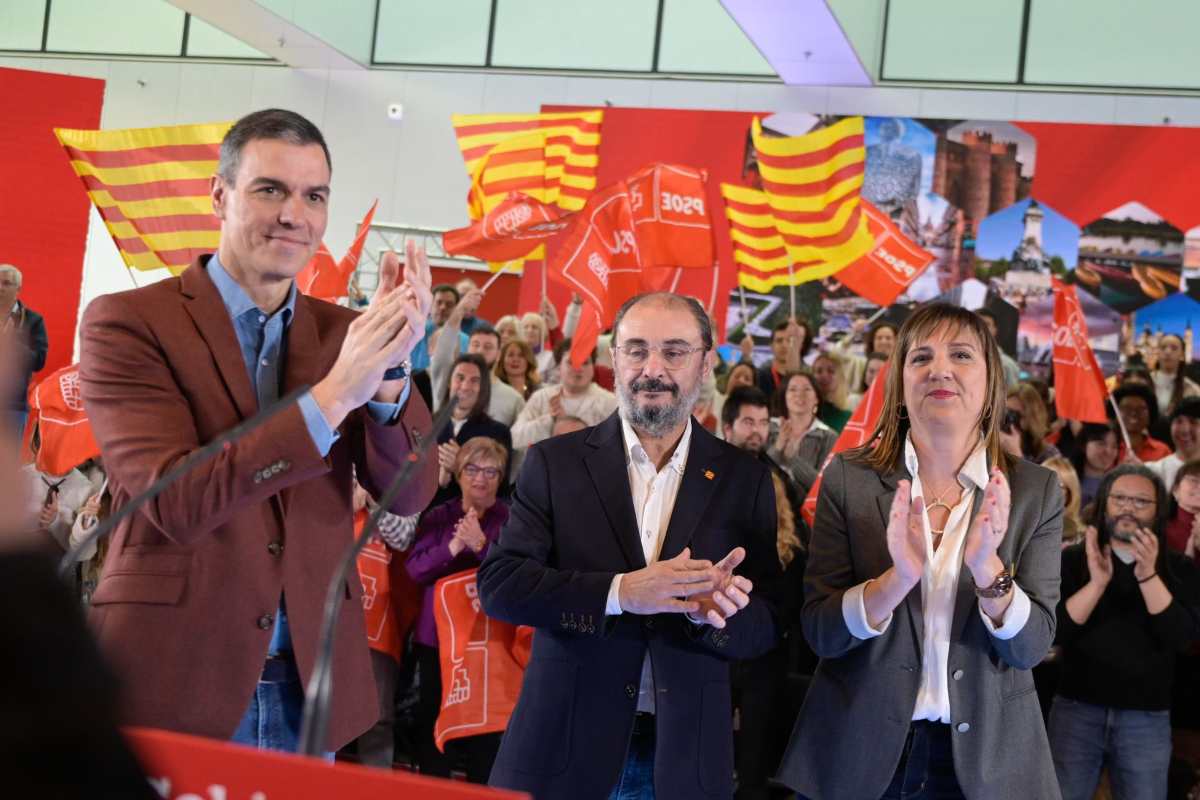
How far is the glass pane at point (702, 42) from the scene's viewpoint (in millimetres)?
12719

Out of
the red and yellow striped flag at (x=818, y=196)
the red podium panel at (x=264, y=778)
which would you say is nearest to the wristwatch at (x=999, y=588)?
the red podium panel at (x=264, y=778)

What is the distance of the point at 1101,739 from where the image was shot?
14.6 feet

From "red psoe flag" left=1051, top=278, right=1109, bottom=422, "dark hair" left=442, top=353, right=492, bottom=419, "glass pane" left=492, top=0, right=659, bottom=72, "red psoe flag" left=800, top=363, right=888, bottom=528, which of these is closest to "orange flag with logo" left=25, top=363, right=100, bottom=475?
"dark hair" left=442, top=353, right=492, bottom=419

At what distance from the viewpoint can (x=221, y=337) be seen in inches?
81.0

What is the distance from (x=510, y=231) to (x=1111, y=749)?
4777 millimetres

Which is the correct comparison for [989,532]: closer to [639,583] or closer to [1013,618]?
[1013,618]

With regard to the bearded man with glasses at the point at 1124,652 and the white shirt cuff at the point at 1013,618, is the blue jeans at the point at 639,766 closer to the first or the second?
the white shirt cuff at the point at 1013,618

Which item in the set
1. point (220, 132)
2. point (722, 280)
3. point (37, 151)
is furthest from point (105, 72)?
point (220, 132)

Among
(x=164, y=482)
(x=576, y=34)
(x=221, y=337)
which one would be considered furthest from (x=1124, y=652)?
(x=576, y=34)

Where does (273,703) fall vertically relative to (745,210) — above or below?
below

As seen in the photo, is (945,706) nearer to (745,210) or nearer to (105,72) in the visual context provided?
(745,210)

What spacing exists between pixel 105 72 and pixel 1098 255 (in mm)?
10526

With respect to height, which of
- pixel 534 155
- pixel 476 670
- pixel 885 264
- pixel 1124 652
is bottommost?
pixel 476 670

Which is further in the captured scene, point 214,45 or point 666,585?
point 214,45
